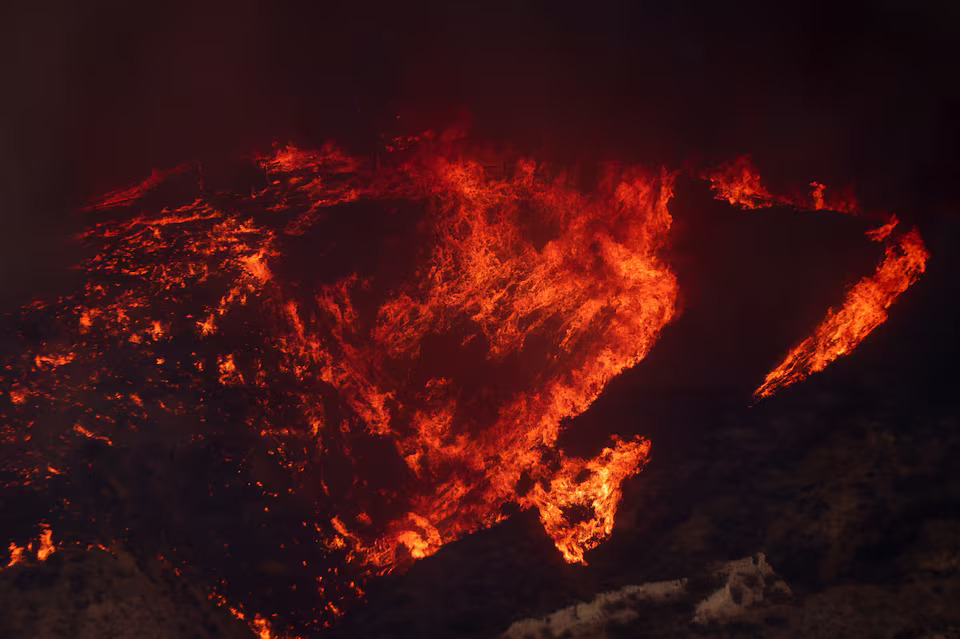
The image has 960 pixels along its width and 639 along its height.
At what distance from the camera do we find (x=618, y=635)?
2521 millimetres

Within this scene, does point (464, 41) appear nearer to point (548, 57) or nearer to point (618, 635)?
point (548, 57)

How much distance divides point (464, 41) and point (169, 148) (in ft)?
4.21


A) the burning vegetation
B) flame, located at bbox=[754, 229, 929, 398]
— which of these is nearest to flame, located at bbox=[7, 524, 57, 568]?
the burning vegetation

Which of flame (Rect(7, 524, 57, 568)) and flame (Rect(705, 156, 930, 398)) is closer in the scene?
flame (Rect(705, 156, 930, 398))

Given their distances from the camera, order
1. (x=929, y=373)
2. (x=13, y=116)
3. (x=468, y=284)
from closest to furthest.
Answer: (x=929, y=373) → (x=13, y=116) → (x=468, y=284)

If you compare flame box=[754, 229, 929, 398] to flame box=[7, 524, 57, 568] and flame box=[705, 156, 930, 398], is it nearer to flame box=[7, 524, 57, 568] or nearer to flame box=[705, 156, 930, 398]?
flame box=[705, 156, 930, 398]

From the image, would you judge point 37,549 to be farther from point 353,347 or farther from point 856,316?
point 856,316

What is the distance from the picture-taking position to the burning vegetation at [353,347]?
8.31ft

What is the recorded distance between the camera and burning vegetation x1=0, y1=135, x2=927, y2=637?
2533 mm

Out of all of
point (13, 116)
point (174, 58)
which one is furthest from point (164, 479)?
point (174, 58)

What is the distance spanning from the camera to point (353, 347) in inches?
105

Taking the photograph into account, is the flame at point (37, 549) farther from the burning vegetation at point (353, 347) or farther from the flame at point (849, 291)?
the flame at point (849, 291)

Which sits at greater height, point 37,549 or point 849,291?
point 37,549

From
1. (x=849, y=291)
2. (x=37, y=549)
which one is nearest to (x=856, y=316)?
(x=849, y=291)
